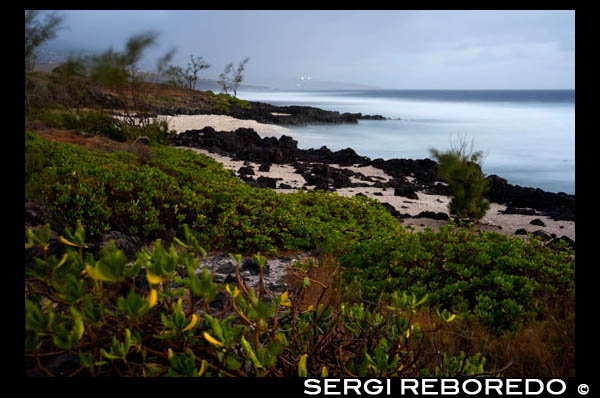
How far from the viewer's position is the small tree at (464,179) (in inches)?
485

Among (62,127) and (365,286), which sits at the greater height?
(62,127)

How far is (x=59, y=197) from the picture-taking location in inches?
235

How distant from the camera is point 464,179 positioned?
40.9 feet

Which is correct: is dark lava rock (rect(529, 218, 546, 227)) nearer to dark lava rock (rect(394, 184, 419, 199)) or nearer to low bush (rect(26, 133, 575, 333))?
dark lava rock (rect(394, 184, 419, 199))

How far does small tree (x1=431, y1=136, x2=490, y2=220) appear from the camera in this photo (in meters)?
12.3

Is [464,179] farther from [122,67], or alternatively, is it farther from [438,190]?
[122,67]

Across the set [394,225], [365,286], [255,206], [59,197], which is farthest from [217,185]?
[365,286]

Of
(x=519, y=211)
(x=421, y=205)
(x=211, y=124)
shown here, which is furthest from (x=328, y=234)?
(x=211, y=124)

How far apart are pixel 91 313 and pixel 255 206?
6196 millimetres

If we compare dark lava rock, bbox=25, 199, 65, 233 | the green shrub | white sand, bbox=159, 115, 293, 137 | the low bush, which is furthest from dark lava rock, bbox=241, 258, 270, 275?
white sand, bbox=159, 115, 293, 137

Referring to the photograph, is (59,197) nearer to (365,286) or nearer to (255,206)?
(255,206)

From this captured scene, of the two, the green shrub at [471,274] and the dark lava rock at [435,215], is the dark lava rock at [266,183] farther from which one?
the green shrub at [471,274]

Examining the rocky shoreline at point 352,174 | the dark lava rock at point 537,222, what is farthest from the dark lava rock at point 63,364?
the dark lava rock at point 537,222
